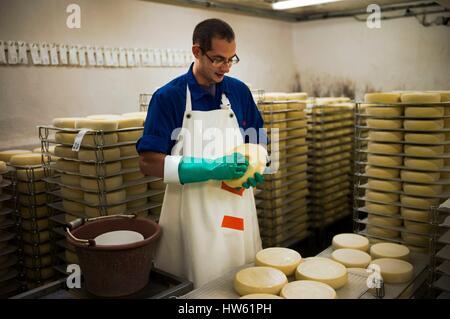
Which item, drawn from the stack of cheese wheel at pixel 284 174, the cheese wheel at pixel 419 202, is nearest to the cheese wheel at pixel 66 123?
the stack of cheese wheel at pixel 284 174

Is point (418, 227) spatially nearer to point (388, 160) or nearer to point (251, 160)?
Result: point (388, 160)

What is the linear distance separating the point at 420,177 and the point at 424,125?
0.29 metres

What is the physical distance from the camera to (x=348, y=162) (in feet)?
14.4

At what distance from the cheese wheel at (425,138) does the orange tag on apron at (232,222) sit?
1165mm

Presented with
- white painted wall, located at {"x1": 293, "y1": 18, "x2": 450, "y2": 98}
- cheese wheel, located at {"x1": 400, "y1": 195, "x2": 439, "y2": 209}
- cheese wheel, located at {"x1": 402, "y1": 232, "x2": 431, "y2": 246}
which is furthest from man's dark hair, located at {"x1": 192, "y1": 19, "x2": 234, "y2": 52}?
white painted wall, located at {"x1": 293, "y1": 18, "x2": 450, "y2": 98}

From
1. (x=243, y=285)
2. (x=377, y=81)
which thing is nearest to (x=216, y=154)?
(x=243, y=285)

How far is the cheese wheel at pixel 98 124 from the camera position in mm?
2336

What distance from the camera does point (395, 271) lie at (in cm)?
156

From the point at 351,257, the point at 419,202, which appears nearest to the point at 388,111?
Answer: the point at 419,202

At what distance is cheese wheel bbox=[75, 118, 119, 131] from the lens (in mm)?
2336

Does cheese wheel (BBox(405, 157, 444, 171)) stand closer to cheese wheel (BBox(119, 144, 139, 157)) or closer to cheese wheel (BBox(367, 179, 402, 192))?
cheese wheel (BBox(367, 179, 402, 192))

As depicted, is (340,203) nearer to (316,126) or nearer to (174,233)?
(316,126)

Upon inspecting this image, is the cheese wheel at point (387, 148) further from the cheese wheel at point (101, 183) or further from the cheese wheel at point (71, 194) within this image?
the cheese wheel at point (71, 194)
